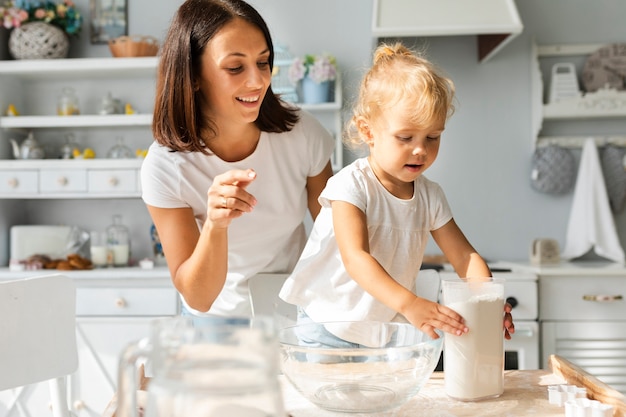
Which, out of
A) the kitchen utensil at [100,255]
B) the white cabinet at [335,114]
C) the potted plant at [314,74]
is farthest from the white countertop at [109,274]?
the potted plant at [314,74]

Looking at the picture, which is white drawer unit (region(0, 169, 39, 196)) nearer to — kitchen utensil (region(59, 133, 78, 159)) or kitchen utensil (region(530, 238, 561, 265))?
kitchen utensil (region(59, 133, 78, 159))

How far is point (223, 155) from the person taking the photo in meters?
1.48

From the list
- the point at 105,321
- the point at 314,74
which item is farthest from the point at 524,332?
the point at 105,321

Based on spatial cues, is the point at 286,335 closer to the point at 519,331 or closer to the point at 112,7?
the point at 519,331

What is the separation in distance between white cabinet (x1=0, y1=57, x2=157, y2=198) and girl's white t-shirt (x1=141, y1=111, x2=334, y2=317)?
161 centimetres

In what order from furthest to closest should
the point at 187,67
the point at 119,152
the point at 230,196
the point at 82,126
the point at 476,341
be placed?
1. the point at 82,126
2. the point at 119,152
3. the point at 187,67
4. the point at 230,196
5. the point at 476,341

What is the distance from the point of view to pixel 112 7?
10.8 feet

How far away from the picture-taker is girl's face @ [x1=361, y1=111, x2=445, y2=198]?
48.1 inches

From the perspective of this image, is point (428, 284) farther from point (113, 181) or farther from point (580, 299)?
point (113, 181)

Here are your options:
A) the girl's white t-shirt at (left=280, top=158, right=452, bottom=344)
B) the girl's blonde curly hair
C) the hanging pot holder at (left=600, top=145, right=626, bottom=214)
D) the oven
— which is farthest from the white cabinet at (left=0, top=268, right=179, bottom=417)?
the hanging pot holder at (left=600, top=145, right=626, bottom=214)

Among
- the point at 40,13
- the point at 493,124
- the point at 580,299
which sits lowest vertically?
the point at 580,299

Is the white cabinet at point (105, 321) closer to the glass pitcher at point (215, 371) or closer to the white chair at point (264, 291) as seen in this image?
the white chair at point (264, 291)

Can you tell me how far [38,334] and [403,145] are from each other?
28.7 inches

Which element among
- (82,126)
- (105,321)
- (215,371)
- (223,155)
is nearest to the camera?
(215,371)
